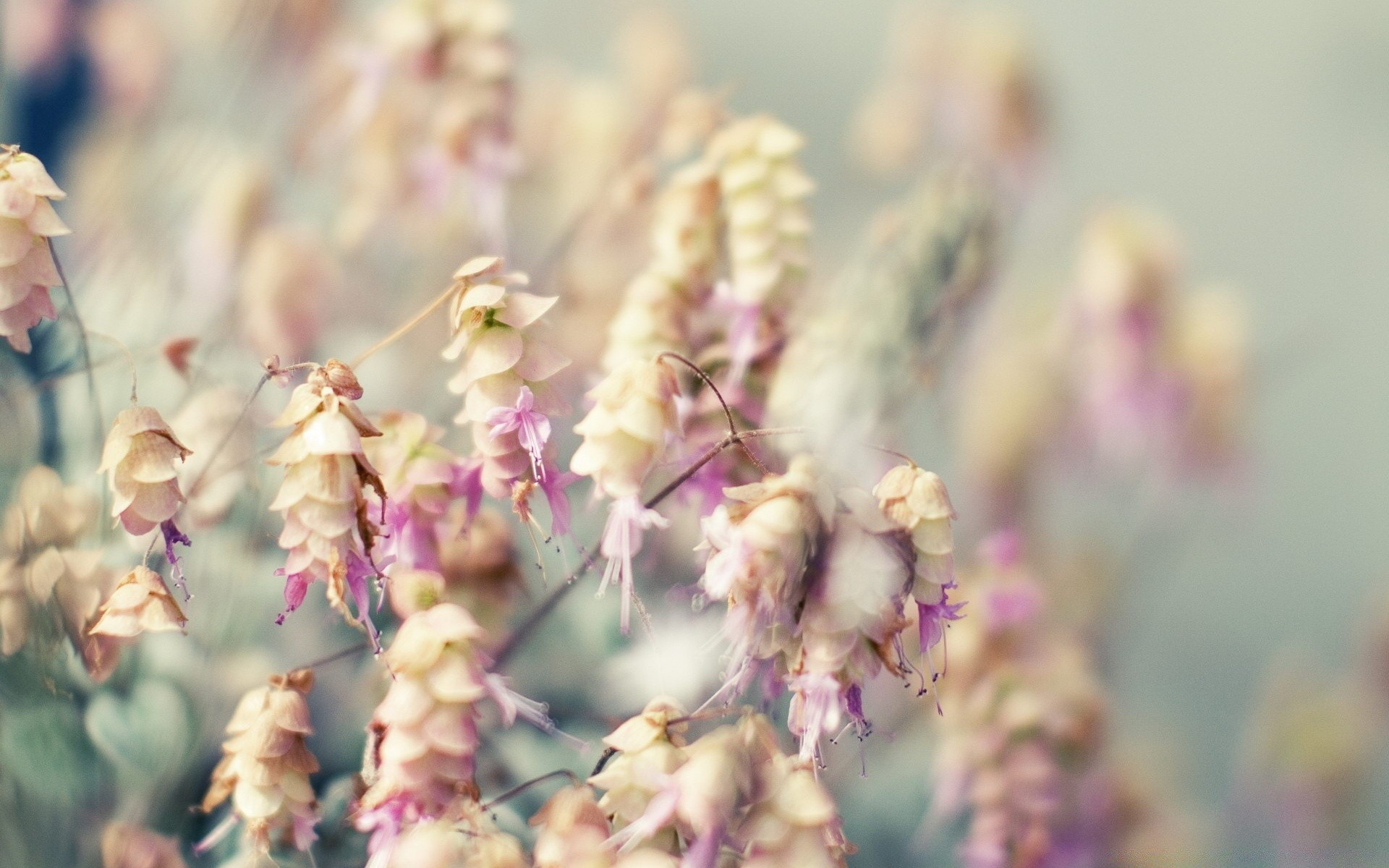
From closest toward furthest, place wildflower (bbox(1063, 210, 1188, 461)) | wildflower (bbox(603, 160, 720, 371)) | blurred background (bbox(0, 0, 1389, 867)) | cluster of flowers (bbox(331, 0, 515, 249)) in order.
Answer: wildflower (bbox(603, 160, 720, 371)), cluster of flowers (bbox(331, 0, 515, 249)), wildflower (bbox(1063, 210, 1188, 461)), blurred background (bbox(0, 0, 1389, 867))

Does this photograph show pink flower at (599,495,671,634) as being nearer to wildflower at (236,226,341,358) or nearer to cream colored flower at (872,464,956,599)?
cream colored flower at (872,464,956,599)

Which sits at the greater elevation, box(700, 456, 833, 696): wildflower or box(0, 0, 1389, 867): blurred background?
box(0, 0, 1389, 867): blurred background

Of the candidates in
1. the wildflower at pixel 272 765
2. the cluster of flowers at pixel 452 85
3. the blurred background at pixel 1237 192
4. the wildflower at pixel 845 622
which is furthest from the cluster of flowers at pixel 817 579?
the blurred background at pixel 1237 192

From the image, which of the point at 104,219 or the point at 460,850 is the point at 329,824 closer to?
the point at 460,850

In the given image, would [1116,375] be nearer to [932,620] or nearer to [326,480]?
[932,620]

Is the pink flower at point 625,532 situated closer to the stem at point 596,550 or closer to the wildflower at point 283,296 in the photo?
the stem at point 596,550

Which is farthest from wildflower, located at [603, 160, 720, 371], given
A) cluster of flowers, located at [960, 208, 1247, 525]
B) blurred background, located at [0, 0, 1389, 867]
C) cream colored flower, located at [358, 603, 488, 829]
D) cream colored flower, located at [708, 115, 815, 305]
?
blurred background, located at [0, 0, 1389, 867]
